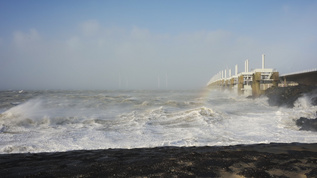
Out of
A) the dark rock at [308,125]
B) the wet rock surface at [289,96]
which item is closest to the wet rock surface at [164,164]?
the dark rock at [308,125]

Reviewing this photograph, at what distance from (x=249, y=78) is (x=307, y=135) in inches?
1044

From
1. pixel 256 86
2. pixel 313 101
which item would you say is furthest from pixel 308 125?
pixel 256 86

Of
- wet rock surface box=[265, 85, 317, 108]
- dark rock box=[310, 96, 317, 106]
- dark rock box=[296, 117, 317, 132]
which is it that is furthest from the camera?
wet rock surface box=[265, 85, 317, 108]

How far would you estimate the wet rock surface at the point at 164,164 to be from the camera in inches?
138

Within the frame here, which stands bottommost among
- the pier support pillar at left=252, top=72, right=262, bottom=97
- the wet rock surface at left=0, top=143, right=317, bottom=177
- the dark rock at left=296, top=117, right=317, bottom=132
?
the dark rock at left=296, top=117, right=317, bottom=132

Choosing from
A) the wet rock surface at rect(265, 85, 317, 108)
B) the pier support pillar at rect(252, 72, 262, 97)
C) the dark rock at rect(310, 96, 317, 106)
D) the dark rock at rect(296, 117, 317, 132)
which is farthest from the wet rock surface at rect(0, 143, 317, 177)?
the pier support pillar at rect(252, 72, 262, 97)

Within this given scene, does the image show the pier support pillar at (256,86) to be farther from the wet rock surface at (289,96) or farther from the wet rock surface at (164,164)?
the wet rock surface at (164,164)

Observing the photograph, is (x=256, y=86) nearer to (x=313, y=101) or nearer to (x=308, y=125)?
(x=313, y=101)

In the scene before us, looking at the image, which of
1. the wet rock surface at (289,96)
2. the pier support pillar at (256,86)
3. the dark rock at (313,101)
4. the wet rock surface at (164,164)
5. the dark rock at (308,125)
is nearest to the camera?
the wet rock surface at (164,164)

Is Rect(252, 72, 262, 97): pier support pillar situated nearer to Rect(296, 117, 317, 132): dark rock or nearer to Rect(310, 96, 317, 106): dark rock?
Rect(310, 96, 317, 106): dark rock

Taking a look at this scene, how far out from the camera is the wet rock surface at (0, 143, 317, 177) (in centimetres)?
351

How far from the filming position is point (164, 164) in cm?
391

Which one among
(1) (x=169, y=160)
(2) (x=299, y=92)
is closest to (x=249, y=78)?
(2) (x=299, y=92)

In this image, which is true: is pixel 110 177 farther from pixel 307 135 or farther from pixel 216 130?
pixel 307 135
